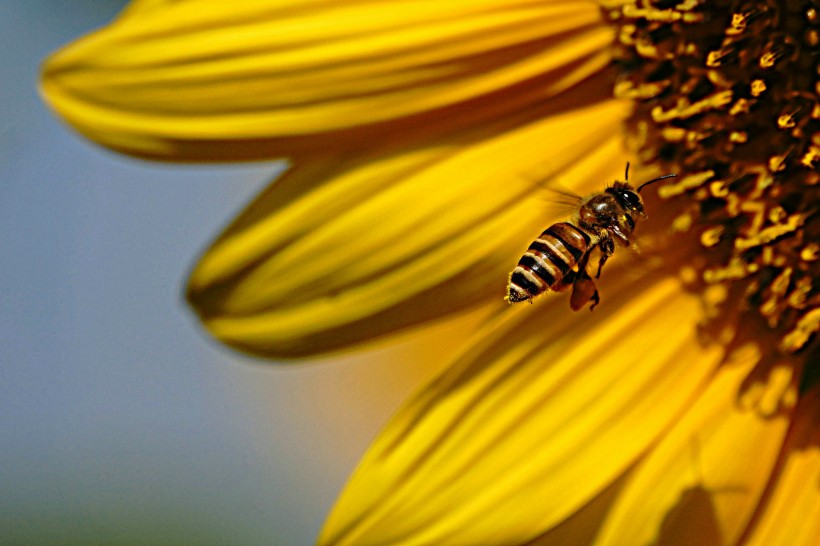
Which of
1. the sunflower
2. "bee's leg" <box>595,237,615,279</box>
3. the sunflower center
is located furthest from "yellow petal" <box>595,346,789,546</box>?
"bee's leg" <box>595,237,615,279</box>

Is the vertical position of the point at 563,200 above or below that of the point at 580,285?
above

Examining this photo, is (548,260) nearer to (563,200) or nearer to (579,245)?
(579,245)

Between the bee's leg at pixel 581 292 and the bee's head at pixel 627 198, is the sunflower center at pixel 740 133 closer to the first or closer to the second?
the bee's head at pixel 627 198

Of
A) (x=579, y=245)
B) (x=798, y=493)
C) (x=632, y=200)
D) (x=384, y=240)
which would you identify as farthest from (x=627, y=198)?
(x=798, y=493)

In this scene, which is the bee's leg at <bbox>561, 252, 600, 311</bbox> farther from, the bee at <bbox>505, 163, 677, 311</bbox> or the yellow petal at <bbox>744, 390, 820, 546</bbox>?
the yellow petal at <bbox>744, 390, 820, 546</bbox>

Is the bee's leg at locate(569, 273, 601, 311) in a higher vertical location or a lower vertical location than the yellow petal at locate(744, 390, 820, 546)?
higher

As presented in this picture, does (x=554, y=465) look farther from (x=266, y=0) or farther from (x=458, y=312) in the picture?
(x=266, y=0)

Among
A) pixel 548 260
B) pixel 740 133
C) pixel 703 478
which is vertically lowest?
pixel 703 478

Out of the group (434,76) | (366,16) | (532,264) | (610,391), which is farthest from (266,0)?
(610,391)
